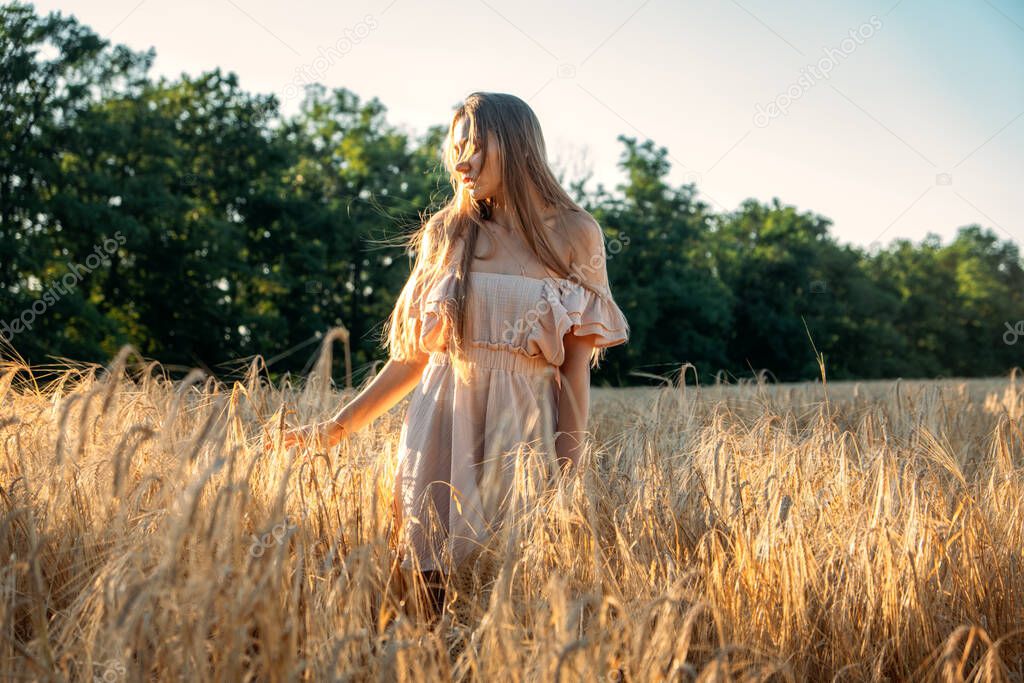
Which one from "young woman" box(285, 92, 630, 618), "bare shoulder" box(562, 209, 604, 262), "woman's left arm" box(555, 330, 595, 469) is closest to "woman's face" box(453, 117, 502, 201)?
"young woman" box(285, 92, 630, 618)

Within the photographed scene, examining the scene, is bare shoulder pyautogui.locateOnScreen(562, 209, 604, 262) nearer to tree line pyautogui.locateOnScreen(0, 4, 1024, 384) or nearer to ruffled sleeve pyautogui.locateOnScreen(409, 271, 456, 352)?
ruffled sleeve pyautogui.locateOnScreen(409, 271, 456, 352)

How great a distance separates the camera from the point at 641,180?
31.3 meters

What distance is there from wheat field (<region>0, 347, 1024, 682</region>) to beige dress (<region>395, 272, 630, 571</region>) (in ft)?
0.43

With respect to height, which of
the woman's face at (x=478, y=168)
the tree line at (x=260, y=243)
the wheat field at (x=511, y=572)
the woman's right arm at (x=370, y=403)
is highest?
the tree line at (x=260, y=243)

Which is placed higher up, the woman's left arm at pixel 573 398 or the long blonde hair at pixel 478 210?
the long blonde hair at pixel 478 210

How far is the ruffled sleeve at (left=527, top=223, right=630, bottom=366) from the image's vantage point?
2498 mm

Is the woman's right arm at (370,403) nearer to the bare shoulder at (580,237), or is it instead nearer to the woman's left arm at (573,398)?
the woman's left arm at (573,398)

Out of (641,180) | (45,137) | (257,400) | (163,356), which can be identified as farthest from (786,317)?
(257,400)

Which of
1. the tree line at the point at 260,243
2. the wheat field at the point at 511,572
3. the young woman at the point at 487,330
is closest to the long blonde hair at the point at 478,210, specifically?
the young woman at the point at 487,330

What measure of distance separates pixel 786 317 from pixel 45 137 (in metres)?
23.9

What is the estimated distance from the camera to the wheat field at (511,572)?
4.82 ft

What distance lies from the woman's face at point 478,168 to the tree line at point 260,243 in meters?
10.8

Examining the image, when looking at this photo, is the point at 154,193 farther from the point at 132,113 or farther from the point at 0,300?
the point at 0,300

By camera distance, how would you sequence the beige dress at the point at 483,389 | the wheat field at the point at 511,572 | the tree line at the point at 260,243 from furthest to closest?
the tree line at the point at 260,243, the beige dress at the point at 483,389, the wheat field at the point at 511,572
